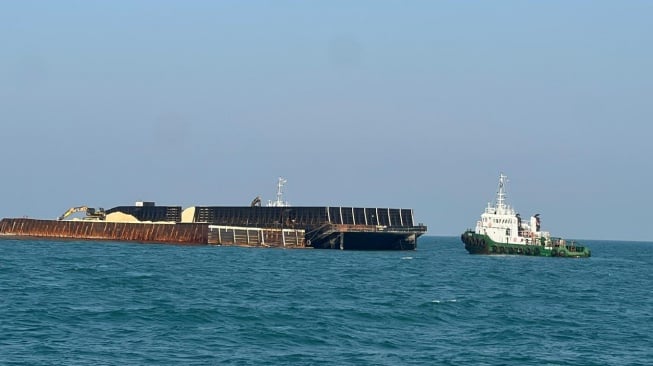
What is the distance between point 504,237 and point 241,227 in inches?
1401

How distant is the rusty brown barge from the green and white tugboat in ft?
30.1

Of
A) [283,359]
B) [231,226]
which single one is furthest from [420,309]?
[231,226]

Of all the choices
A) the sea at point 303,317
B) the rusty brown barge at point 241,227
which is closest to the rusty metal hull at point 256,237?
the rusty brown barge at point 241,227

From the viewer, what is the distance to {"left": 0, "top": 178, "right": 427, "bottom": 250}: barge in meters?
124

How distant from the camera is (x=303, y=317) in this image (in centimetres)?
4662

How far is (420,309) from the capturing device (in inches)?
2041

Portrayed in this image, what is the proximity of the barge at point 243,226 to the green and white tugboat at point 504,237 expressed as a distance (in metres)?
9.18

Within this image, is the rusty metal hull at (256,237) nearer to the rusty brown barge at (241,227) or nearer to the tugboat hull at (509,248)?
the rusty brown barge at (241,227)

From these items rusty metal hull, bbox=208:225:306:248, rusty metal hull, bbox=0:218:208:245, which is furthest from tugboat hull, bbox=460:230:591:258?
rusty metal hull, bbox=0:218:208:245

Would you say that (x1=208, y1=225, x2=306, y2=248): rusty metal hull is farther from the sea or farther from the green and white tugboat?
the sea

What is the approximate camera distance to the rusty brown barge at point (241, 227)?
12438cm

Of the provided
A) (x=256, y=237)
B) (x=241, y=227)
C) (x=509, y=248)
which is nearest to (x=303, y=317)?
(x=509, y=248)

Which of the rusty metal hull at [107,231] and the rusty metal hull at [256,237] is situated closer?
the rusty metal hull at [256,237]

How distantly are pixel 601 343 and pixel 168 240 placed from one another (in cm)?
8990
